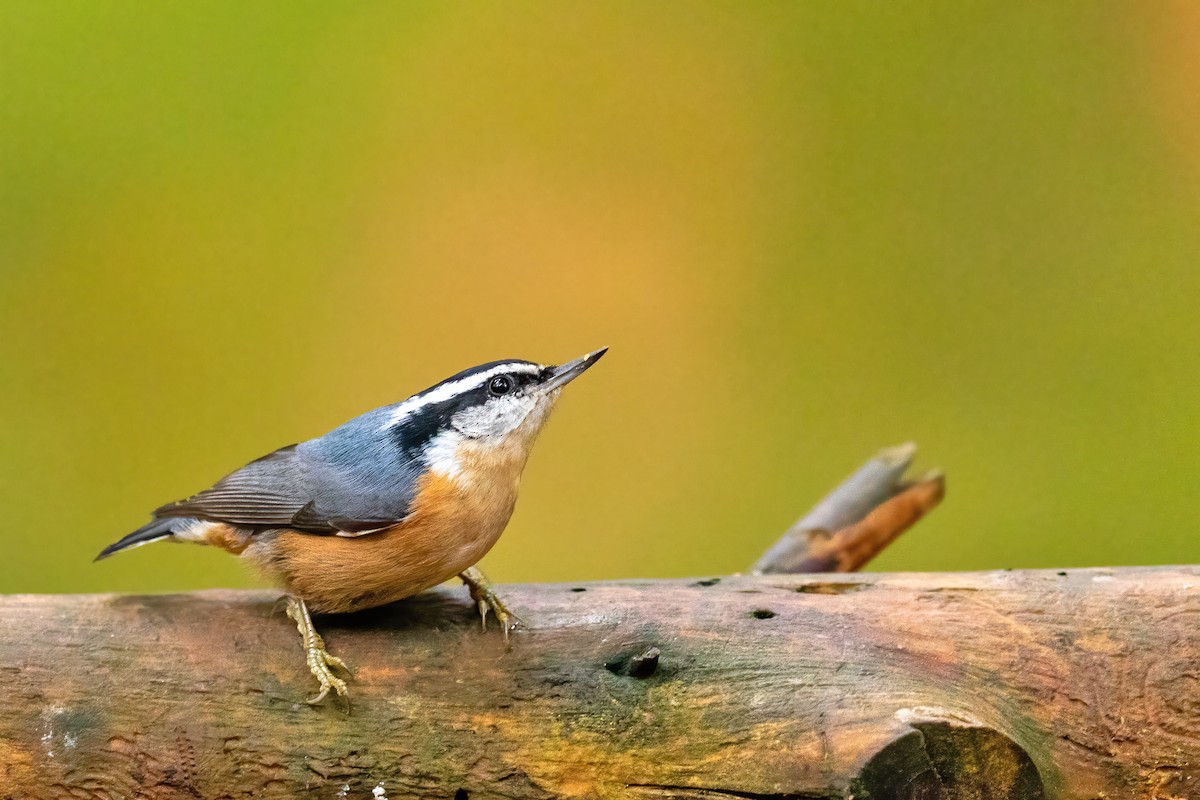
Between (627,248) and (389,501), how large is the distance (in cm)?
159

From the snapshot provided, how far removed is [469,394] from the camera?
1.98m

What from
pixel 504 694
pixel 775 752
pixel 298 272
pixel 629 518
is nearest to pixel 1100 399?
pixel 629 518

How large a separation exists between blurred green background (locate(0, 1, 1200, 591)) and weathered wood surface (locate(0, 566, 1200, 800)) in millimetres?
1460

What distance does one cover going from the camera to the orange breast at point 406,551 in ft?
6.10

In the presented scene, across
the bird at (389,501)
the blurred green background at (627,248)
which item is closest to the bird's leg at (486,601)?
the bird at (389,501)

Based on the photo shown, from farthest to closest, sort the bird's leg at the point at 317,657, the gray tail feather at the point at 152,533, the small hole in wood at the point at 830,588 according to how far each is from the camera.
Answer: the gray tail feather at the point at 152,533, the small hole in wood at the point at 830,588, the bird's leg at the point at 317,657

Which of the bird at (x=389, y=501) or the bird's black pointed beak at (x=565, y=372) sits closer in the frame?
the bird at (x=389, y=501)

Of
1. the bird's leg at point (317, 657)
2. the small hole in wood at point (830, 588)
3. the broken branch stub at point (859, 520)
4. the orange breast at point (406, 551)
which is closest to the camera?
the bird's leg at point (317, 657)

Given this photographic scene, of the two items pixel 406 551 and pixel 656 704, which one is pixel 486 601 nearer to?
pixel 406 551

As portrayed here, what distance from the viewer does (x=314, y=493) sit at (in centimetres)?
197

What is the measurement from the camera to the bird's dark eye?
199cm

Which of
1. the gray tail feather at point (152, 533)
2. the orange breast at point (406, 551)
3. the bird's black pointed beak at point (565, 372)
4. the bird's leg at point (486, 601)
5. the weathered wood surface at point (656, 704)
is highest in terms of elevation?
the bird's black pointed beak at point (565, 372)

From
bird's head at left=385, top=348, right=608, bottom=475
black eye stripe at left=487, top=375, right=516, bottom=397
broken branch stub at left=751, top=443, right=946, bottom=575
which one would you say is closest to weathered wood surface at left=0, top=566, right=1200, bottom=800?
bird's head at left=385, top=348, right=608, bottom=475

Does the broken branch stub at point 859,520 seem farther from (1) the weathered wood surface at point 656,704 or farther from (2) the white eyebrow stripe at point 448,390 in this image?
(2) the white eyebrow stripe at point 448,390
